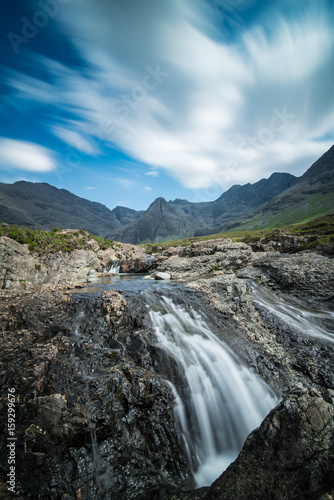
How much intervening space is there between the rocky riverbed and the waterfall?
18.8 meters

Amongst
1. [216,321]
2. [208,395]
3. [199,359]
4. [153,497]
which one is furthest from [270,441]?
[216,321]

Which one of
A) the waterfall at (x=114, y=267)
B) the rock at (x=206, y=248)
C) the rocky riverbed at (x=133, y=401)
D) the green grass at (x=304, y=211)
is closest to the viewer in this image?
the rocky riverbed at (x=133, y=401)

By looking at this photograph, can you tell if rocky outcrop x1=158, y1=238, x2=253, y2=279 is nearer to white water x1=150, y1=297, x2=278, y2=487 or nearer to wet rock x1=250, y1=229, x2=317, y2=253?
wet rock x1=250, y1=229, x2=317, y2=253

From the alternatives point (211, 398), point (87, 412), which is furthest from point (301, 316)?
point (87, 412)

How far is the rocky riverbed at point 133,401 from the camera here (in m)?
4.34

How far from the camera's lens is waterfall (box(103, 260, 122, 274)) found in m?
A: 34.6

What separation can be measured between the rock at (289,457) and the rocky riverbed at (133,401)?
20mm

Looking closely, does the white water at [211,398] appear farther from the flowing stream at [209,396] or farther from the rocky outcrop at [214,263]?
the rocky outcrop at [214,263]

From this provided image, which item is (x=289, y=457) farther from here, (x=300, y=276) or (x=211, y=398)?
(x=300, y=276)

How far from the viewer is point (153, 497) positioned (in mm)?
5312

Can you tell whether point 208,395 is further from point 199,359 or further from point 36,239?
point 36,239

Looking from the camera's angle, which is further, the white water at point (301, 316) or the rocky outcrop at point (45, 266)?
the rocky outcrop at point (45, 266)

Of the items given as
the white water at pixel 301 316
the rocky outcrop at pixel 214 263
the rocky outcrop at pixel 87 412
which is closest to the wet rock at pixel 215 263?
the rocky outcrop at pixel 214 263

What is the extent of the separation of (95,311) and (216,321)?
764 cm
